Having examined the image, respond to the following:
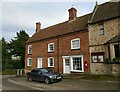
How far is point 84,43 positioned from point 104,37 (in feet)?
10.5

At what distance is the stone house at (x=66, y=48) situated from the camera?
2581 cm

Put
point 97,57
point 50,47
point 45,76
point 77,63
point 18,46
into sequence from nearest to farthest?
point 45,76, point 97,57, point 77,63, point 50,47, point 18,46

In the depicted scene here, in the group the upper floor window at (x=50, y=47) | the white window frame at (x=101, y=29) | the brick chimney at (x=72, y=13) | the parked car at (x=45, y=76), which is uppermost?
the brick chimney at (x=72, y=13)

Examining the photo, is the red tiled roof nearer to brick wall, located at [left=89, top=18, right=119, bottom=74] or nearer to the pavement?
Result: brick wall, located at [left=89, top=18, right=119, bottom=74]

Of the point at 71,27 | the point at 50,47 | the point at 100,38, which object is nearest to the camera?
the point at 100,38

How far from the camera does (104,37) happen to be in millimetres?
23328

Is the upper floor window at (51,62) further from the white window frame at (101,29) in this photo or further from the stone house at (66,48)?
the white window frame at (101,29)

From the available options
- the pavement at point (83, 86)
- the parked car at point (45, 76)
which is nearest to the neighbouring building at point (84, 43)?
the pavement at point (83, 86)

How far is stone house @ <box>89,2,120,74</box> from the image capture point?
858 inches

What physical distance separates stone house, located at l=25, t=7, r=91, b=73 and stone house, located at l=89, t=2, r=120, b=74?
1024 millimetres

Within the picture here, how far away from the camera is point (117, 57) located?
843 inches

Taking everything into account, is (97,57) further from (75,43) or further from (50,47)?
(50,47)

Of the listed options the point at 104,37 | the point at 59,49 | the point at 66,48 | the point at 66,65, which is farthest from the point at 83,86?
the point at 59,49

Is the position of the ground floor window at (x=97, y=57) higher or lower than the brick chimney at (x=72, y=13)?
lower
